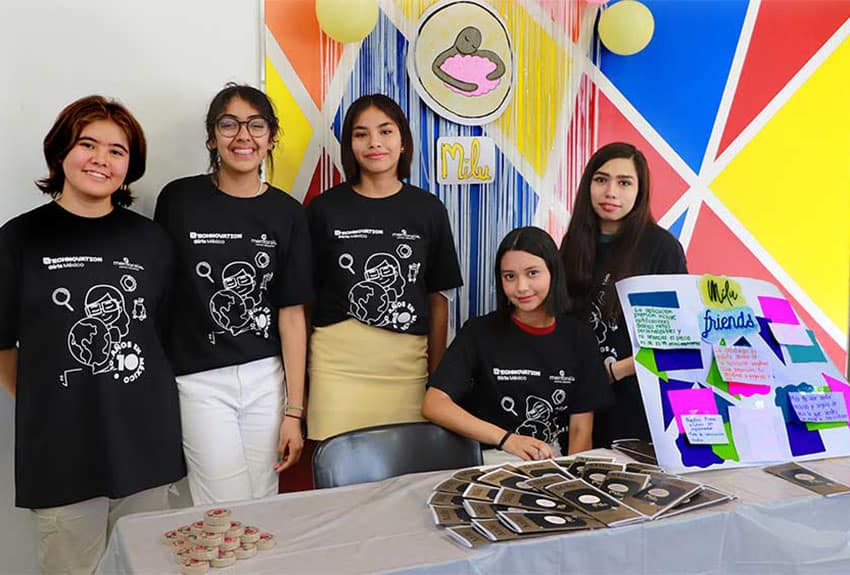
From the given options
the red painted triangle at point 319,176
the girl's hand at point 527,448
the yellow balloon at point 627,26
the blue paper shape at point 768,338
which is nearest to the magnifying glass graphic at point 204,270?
the red painted triangle at point 319,176

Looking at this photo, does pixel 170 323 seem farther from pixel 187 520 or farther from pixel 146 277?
pixel 187 520

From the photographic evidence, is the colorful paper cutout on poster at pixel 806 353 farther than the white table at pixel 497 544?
Yes

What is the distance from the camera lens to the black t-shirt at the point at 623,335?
2.39 metres

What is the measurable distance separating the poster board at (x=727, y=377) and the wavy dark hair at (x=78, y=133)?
1.26m

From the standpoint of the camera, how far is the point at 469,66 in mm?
2791

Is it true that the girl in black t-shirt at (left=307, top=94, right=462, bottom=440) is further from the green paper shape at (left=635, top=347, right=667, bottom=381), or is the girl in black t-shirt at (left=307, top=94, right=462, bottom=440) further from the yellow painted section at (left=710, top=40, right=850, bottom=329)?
the yellow painted section at (left=710, top=40, right=850, bottom=329)

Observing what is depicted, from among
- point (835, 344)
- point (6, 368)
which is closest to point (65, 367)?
point (6, 368)

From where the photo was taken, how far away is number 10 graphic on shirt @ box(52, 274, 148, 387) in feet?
6.22

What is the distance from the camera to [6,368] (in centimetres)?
199

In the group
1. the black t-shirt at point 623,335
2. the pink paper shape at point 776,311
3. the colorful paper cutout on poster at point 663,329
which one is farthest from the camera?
the black t-shirt at point 623,335

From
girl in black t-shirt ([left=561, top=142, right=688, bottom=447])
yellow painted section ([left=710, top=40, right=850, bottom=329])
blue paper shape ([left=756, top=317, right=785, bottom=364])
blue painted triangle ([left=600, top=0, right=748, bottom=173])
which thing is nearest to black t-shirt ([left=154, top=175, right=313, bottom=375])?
girl in black t-shirt ([left=561, top=142, right=688, bottom=447])

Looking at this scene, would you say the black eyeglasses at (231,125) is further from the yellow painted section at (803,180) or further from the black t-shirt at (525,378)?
the yellow painted section at (803,180)

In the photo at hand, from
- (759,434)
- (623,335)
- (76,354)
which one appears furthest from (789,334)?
(76,354)

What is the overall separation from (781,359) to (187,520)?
4.52 feet
